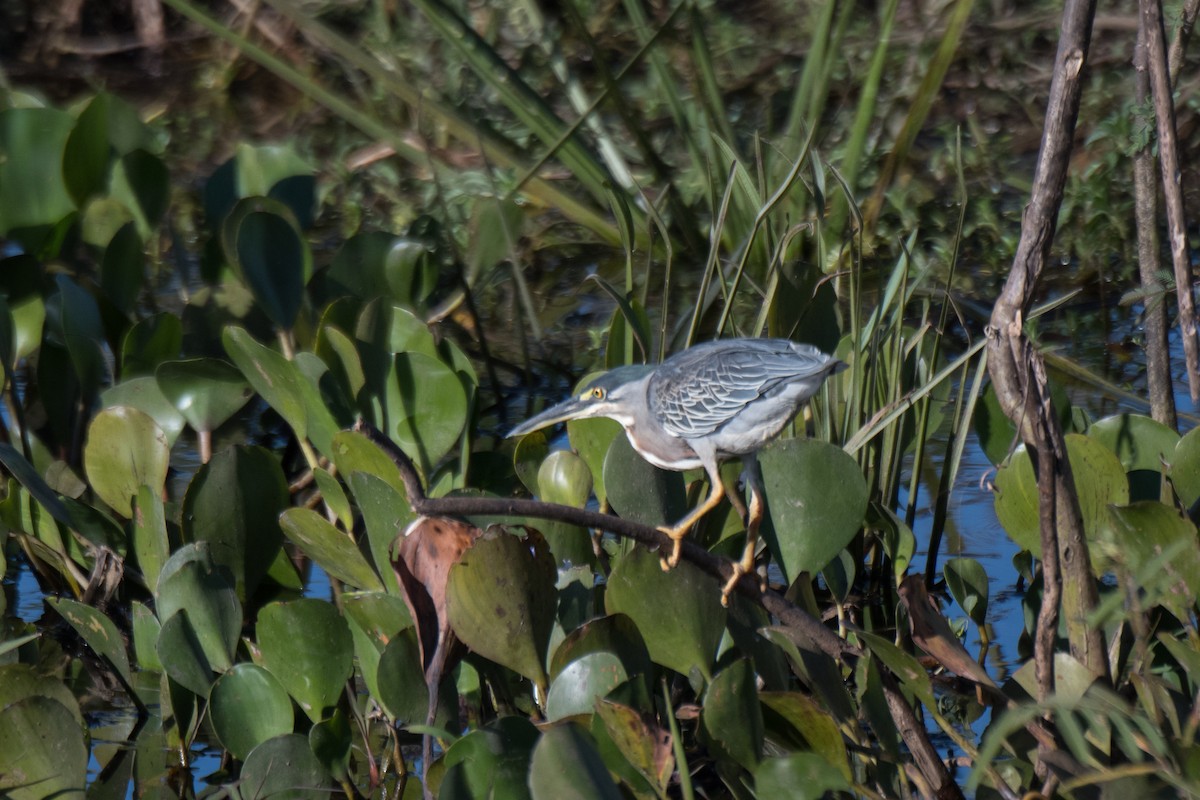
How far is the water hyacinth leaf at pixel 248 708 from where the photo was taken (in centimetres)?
211

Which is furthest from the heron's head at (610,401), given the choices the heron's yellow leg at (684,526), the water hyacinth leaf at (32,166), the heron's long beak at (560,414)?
the water hyacinth leaf at (32,166)

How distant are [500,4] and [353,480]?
13.1ft

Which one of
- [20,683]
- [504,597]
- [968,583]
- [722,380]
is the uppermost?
[722,380]

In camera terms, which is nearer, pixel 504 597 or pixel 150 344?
pixel 504 597

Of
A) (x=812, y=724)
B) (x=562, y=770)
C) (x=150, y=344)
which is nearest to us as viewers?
(x=562, y=770)

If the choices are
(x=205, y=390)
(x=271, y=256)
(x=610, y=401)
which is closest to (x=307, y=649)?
(x=610, y=401)

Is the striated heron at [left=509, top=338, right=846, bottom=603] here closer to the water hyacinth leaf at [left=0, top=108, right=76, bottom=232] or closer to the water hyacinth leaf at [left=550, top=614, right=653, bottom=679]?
the water hyacinth leaf at [left=550, top=614, right=653, bottom=679]

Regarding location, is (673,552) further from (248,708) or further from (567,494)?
(248,708)

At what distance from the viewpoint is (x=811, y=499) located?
216 cm

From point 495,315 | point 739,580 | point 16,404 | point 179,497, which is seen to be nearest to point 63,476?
point 16,404

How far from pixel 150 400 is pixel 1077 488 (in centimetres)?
177

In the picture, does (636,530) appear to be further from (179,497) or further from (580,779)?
(179,497)

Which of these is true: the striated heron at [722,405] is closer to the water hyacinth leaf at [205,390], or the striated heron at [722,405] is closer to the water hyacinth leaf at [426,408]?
the water hyacinth leaf at [426,408]

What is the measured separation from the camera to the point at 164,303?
177 inches
